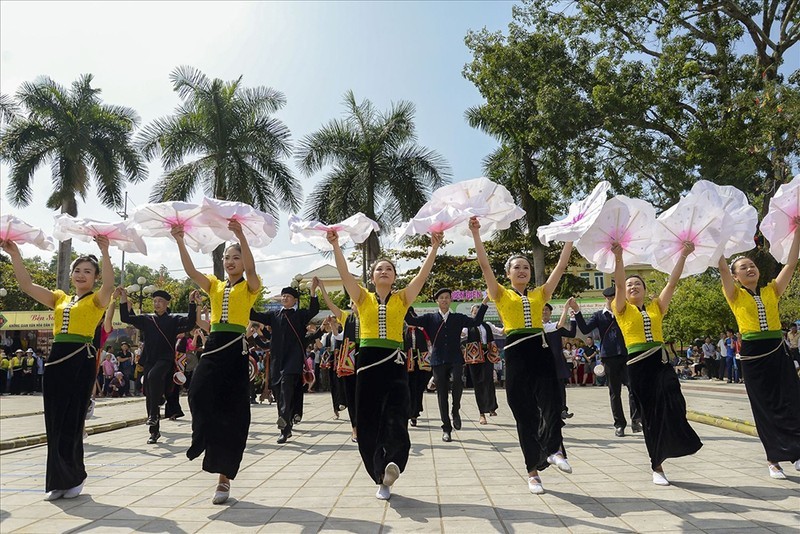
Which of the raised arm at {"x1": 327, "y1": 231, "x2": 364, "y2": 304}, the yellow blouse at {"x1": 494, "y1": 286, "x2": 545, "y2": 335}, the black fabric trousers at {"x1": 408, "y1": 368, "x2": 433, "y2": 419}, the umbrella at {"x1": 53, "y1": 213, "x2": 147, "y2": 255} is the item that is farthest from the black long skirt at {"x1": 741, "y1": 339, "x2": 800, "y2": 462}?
the umbrella at {"x1": 53, "y1": 213, "x2": 147, "y2": 255}

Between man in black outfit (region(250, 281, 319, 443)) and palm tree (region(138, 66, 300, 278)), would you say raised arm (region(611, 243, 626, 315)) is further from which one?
palm tree (region(138, 66, 300, 278))

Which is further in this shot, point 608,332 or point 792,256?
point 608,332

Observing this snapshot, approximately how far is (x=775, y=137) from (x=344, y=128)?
16889 mm

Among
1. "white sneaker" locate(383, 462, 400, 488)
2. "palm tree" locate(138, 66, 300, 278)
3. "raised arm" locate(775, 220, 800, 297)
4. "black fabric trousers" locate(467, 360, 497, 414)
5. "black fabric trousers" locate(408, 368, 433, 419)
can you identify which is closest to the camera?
"white sneaker" locate(383, 462, 400, 488)

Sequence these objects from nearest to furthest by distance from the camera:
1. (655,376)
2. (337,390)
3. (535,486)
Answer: (535,486)
(655,376)
(337,390)

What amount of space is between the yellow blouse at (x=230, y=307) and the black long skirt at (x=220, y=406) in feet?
0.26

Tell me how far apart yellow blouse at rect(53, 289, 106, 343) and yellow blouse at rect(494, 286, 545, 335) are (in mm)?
3819

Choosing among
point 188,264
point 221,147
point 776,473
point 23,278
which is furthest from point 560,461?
point 221,147

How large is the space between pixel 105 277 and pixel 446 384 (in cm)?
512

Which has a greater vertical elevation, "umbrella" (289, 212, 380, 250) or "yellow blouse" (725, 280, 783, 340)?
"umbrella" (289, 212, 380, 250)

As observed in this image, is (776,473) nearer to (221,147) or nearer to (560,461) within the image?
(560,461)

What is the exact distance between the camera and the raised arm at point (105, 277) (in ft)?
18.5

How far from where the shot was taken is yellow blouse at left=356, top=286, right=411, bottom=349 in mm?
5480

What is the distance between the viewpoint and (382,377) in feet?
17.7
